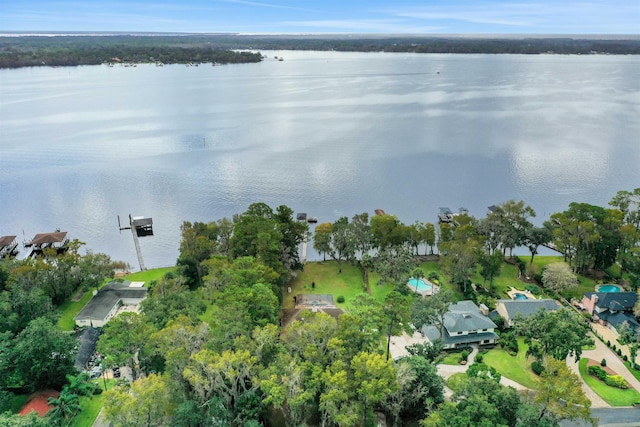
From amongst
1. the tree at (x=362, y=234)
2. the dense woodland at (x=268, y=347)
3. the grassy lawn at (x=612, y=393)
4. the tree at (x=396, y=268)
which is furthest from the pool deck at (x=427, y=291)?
the grassy lawn at (x=612, y=393)

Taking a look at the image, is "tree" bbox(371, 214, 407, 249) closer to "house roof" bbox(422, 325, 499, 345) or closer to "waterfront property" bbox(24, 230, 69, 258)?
"house roof" bbox(422, 325, 499, 345)

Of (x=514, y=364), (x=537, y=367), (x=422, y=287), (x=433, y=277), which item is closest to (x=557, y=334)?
(x=537, y=367)

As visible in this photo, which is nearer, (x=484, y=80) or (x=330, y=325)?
(x=330, y=325)

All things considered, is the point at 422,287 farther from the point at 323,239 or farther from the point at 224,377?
the point at 224,377

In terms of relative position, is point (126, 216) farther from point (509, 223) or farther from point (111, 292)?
point (509, 223)

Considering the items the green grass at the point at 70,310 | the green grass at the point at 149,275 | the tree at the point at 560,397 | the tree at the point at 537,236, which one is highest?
the tree at the point at 560,397

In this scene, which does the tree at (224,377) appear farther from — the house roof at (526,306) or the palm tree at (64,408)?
the house roof at (526,306)

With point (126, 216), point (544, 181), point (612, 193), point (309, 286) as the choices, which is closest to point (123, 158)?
point (126, 216)
